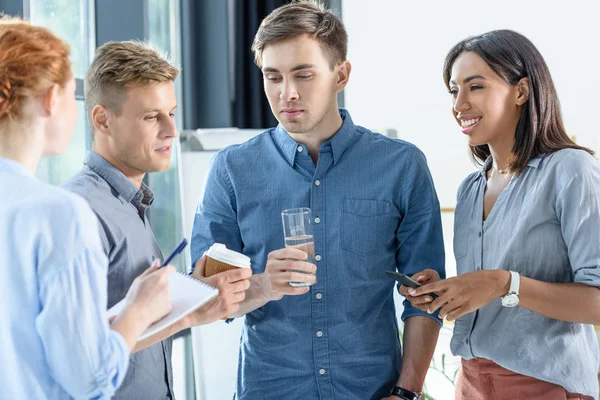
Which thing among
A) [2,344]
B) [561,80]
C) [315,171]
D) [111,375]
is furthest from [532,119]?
[561,80]

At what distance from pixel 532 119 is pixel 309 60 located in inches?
25.4

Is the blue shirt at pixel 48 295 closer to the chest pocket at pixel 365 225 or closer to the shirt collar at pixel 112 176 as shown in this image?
the shirt collar at pixel 112 176

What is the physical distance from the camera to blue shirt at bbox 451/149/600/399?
1.81m

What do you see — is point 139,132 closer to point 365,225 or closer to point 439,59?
point 365,225

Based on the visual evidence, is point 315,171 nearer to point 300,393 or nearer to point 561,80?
point 300,393

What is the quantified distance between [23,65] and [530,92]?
1358 mm

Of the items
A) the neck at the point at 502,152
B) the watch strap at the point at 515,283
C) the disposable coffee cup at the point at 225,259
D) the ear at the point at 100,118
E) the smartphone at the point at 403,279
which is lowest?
the watch strap at the point at 515,283

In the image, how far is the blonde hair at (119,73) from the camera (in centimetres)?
176

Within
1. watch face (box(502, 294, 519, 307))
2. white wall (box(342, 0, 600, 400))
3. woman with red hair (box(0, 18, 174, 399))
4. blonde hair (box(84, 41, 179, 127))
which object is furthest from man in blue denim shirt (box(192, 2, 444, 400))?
white wall (box(342, 0, 600, 400))

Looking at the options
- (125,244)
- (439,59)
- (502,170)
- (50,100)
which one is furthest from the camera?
(439,59)

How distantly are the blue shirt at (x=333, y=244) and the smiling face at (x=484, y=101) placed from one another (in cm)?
19

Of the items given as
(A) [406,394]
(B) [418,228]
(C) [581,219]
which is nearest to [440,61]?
(B) [418,228]

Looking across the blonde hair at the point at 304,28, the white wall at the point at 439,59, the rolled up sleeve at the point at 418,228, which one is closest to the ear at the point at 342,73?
the blonde hair at the point at 304,28

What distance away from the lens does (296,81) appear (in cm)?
202
